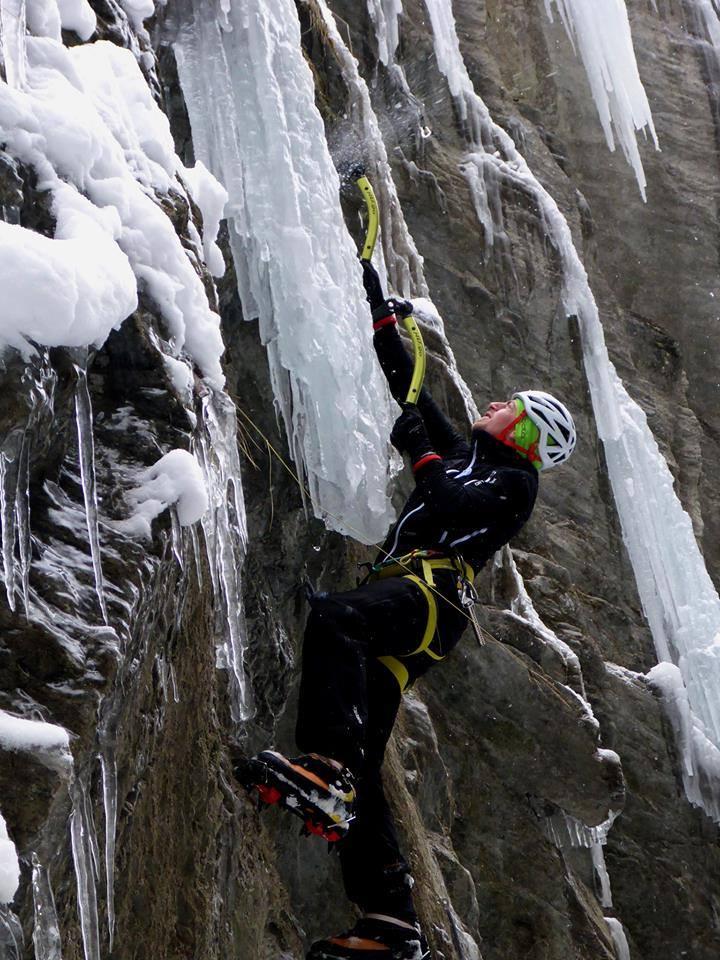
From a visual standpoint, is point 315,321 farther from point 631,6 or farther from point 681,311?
point 631,6

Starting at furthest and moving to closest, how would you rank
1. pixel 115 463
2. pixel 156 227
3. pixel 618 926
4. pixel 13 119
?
1. pixel 618 926
2. pixel 156 227
3. pixel 115 463
4. pixel 13 119

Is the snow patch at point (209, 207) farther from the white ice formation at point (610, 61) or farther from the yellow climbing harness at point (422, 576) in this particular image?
the white ice formation at point (610, 61)

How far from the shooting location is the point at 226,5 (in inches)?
186

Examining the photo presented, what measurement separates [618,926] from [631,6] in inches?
454

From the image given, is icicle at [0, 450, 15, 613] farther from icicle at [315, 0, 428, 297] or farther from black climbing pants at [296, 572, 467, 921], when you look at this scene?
icicle at [315, 0, 428, 297]

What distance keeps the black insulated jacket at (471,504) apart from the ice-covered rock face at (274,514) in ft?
1.74

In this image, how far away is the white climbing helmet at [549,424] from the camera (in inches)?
166

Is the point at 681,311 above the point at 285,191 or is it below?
below

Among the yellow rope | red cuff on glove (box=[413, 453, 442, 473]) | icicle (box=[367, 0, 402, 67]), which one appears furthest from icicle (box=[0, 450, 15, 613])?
icicle (box=[367, 0, 402, 67])

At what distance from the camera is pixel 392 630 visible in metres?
3.61

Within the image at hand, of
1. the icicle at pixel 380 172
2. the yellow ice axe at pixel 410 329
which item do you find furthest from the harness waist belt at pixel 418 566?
the icicle at pixel 380 172

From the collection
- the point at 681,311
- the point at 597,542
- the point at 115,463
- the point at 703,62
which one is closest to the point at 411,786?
the point at 115,463

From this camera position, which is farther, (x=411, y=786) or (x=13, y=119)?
(x=411, y=786)

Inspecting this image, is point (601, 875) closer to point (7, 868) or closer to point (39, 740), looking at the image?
point (39, 740)
